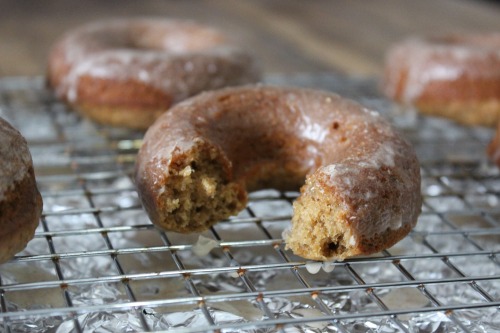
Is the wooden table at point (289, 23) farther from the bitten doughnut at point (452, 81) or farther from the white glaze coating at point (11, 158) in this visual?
the white glaze coating at point (11, 158)

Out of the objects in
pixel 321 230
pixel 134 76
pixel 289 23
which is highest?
pixel 321 230

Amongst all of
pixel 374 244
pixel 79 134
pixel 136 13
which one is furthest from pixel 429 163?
pixel 136 13

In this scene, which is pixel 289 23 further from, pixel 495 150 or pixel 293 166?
pixel 293 166

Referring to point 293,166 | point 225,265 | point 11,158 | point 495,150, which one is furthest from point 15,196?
point 495,150

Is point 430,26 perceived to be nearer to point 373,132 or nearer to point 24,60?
point 24,60

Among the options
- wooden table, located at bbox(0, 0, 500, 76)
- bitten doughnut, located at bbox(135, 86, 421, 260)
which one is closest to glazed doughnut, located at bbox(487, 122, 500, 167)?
bitten doughnut, located at bbox(135, 86, 421, 260)

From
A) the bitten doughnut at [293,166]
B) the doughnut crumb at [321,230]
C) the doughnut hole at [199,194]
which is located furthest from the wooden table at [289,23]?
the doughnut crumb at [321,230]

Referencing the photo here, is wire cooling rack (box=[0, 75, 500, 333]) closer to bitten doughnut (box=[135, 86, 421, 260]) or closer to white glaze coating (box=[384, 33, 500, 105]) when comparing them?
bitten doughnut (box=[135, 86, 421, 260])
